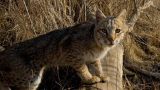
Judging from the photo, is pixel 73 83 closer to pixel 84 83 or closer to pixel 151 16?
pixel 84 83

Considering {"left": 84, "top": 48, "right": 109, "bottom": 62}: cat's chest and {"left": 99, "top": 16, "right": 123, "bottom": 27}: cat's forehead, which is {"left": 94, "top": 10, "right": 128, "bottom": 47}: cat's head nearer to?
{"left": 99, "top": 16, "right": 123, "bottom": 27}: cat's forehead

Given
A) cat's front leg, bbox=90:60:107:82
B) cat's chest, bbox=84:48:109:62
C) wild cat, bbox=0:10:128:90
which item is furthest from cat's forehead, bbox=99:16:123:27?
cat's front leg, bbox=90:60:107:82

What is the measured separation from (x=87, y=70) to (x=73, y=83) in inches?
10.9

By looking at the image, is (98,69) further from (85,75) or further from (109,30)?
(109,30)

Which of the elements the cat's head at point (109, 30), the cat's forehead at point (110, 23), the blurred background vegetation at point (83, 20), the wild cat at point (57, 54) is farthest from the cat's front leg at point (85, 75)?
the blurred background vegetation at point (83, 20)

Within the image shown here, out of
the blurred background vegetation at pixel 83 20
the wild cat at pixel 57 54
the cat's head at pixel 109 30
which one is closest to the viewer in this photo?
the cat's head at pixel 109 30

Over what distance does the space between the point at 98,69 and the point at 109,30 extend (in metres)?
0.54

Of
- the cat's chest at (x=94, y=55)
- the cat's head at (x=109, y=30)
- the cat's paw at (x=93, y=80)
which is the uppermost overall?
the cat's head at (x=109, y=30)

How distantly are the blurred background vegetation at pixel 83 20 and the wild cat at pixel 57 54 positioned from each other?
0.82 m

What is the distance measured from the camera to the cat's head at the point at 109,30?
421 centimetres

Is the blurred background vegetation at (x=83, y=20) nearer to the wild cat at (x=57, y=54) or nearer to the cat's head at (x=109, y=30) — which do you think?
the wild cat at (x=57, y=54)

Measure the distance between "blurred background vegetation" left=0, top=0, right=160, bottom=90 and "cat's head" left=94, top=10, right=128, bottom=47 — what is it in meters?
1.04

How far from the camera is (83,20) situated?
5.62 meters

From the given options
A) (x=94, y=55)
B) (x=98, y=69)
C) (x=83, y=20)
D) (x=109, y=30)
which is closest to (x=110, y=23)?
(x=109, y=30)
